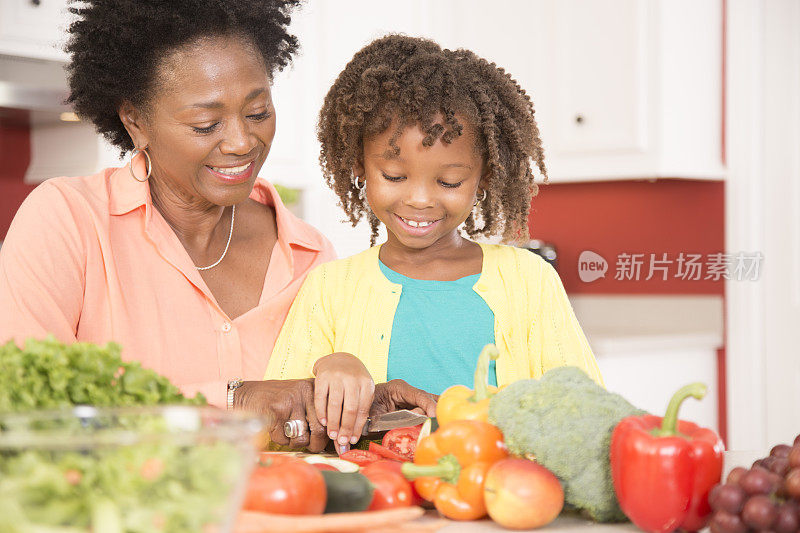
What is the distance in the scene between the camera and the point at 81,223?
64.6 inches

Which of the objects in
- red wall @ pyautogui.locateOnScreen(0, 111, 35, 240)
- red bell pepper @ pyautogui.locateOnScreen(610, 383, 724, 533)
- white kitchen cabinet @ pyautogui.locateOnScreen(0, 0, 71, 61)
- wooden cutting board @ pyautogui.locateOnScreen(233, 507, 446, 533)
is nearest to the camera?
wooden cutting board @ pyautogui.locateOnScreen(233, 507, 446, 533)

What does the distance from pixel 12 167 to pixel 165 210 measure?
1815mm

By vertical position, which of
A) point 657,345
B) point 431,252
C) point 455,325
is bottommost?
point 657,345

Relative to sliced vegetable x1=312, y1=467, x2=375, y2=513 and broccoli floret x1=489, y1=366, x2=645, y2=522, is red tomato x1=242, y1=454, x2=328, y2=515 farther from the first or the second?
broccoli floret x1=489, y1=366, x2=645, y2=522

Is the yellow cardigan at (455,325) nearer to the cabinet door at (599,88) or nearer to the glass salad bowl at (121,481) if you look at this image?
the glass salad bowl at (121,481)

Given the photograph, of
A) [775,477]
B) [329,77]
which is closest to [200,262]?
[775,477]

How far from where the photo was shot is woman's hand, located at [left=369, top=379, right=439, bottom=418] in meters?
1.35

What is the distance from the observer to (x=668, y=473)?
87 cm

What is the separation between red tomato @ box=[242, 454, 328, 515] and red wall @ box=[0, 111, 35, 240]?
277 cm

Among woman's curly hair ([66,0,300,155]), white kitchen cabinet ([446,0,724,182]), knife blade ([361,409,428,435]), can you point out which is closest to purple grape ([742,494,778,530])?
knife blade ([361,409,428,435])

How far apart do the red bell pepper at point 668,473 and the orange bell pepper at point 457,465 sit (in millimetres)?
146

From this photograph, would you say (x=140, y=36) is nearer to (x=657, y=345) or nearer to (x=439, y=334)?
(x=439, y=334)

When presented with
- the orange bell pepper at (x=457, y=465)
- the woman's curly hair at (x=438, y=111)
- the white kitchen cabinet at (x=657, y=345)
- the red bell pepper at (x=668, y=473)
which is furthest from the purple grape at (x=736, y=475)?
the white kitchen cabinet at (x=657, y=345)

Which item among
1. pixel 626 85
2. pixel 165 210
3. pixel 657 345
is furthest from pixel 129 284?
pixel 626 85
